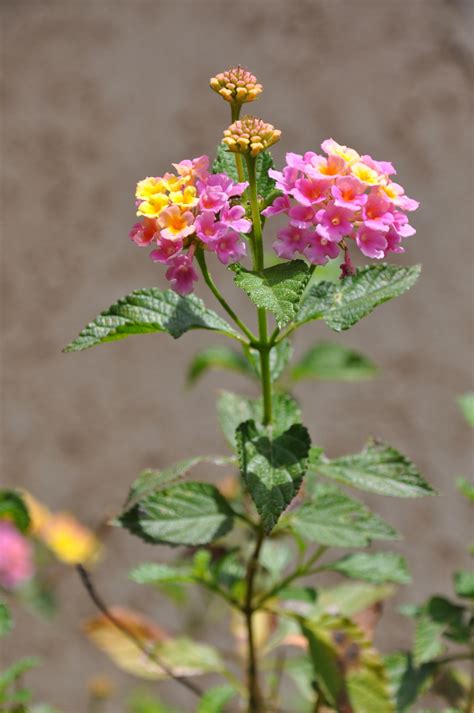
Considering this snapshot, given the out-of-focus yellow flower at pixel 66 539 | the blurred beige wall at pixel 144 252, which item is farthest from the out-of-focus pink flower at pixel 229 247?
the blurred beige wall at pixel 144 252

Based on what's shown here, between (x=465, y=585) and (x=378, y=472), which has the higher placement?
(x=378, y=472)

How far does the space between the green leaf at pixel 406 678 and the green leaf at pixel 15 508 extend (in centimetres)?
45

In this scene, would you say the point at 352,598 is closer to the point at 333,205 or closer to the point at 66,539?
the point at 333,205

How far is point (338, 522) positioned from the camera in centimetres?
95

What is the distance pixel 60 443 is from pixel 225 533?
1.73m

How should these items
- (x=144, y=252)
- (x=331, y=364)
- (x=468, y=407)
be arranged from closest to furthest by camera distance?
1. (x=468, y=407)
2. (x=331, y=364)
3. (x=144, y=252)

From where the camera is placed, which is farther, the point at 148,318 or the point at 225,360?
the point at 225,360

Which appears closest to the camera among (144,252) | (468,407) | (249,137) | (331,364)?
(249,137)

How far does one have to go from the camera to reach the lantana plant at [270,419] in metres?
0.78

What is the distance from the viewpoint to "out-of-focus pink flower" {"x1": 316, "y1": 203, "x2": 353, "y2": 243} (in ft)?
2.51

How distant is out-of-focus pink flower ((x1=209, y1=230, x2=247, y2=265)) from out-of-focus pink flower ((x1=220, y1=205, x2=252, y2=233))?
0.01 metres

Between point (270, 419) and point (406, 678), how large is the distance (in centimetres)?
40

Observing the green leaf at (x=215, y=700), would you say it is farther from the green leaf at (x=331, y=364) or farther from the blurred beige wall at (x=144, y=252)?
the blurred beige wall at (x=144, y=252)

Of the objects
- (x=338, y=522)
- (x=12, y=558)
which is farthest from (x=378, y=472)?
(x=12, y=558)
